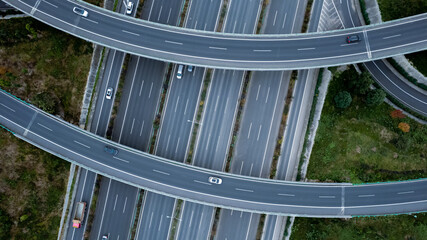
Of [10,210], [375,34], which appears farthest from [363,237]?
[10,210]

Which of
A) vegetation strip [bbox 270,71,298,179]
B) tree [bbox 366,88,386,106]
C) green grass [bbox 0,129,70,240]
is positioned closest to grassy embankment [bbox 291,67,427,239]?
tree [bbox 366,88,386,106]

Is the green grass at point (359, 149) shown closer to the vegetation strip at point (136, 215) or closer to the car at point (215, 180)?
the car at point (215, 180)

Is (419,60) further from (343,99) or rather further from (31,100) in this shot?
(31,100)

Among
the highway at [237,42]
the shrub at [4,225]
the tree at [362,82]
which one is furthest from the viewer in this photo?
the shrub at [4,225]

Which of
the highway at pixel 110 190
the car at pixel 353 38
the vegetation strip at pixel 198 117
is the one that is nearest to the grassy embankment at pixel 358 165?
the car at pixel 353 38

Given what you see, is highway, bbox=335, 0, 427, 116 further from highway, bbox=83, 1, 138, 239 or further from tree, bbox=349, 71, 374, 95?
highway, bbox=83, 1, 138, 239

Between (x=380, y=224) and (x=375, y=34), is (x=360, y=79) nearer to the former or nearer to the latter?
(x=375, y=34)
